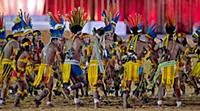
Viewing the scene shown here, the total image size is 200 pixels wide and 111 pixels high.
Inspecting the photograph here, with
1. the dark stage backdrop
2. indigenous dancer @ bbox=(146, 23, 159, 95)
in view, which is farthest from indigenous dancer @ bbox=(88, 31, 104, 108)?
the dark stage backdrop

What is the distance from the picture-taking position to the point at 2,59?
33.3 ft

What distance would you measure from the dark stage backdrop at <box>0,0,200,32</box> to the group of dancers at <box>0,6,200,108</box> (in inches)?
366

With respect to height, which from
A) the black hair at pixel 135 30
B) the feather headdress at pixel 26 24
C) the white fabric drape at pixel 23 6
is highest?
the white fabric drape at pixel 23 6

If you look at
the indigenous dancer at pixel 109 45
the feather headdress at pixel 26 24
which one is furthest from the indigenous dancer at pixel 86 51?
the feather headdress at pixel 26 24

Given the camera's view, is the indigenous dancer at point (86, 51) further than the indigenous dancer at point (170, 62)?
Yes

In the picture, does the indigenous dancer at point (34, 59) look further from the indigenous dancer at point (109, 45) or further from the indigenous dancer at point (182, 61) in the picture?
the indigenous dancer at point (182, 61)

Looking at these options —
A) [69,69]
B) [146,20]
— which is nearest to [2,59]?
[69,69]

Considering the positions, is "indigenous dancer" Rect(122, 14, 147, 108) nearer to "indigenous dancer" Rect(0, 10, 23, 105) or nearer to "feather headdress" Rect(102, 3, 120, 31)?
"feather headdress" Rect(102, 3, 120, 31)

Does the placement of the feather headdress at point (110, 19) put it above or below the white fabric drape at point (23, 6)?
below

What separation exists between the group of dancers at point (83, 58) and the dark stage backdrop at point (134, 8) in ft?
30.5

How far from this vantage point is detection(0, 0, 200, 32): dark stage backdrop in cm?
1995

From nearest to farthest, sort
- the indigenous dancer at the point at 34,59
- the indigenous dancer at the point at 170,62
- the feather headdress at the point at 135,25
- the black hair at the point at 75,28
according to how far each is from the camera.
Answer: the indigenous dancer at the point at 170,62 < the black hair at the point at 75,28 < the feather headdress at the point at 135,25 < the indigenous dancer at the point at 34,59

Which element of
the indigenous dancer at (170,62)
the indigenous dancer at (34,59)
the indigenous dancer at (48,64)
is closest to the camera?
the indigenous dancer at (48,64)

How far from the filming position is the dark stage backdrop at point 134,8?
19953 millimetres
